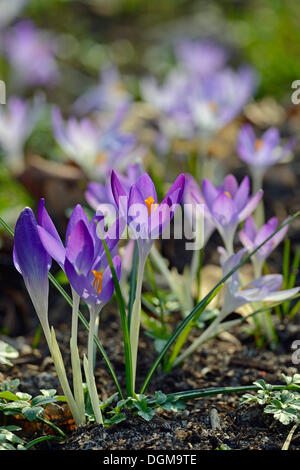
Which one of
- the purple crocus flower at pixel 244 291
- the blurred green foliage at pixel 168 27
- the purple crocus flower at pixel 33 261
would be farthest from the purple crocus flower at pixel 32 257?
the blurred green foliage at pixel 168 27

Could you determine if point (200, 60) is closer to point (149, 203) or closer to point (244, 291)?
point (244, 291)

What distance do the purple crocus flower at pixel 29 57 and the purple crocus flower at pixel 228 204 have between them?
2.78 meters

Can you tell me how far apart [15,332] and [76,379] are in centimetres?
84

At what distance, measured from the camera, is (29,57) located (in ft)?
13.3

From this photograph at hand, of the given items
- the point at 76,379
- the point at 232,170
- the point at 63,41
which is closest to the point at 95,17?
the point at 63,41

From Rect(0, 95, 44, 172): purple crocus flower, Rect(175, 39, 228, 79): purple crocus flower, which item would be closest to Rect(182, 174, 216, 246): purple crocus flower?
Rect(0, 95, 44, 172): purple crocus flower

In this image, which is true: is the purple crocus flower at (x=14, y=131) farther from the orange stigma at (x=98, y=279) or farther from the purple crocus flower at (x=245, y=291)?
the orange stigma at (x=98, y=279)

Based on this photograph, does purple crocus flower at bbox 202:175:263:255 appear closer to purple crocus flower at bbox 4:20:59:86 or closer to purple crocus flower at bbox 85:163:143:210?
purple crocus flower at bbox 85:163:143:210

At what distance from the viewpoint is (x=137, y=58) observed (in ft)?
17.1

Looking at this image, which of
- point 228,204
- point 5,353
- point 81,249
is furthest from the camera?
point 228,204

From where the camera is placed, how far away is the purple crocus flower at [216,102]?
2645mm

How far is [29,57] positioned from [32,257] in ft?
10.2

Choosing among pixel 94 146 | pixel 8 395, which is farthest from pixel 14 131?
pixel 8 395

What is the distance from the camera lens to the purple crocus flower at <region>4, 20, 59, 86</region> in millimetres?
4078
